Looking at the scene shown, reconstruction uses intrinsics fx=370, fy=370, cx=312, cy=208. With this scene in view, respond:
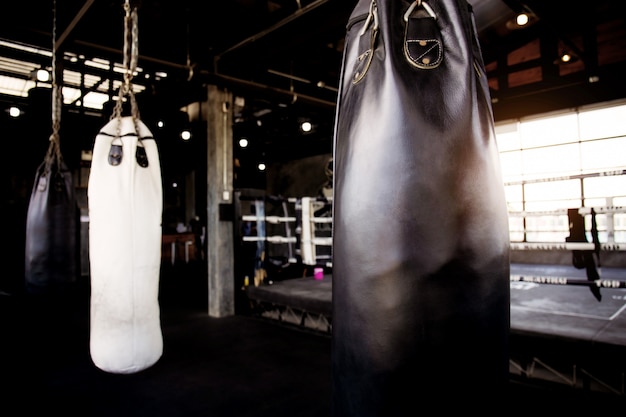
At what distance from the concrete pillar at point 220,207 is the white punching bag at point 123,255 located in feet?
10.6

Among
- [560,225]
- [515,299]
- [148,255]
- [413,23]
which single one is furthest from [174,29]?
[560,225]

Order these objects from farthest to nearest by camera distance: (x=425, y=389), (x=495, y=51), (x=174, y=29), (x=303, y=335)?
(x=495, y=51)
(x=174, y=29)
(x=303, y=335)
(x=425, y=389)

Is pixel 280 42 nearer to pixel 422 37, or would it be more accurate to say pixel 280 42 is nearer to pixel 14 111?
pixel 422 37

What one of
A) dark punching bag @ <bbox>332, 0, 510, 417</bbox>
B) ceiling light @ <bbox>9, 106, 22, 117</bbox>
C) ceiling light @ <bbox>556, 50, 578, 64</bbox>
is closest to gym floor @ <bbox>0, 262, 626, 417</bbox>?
dark punching bag @ <bbox>332, 0, 510, 417</bbox>

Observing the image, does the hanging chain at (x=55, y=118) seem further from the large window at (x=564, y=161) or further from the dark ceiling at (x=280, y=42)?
the large window at (x=564, y=161)

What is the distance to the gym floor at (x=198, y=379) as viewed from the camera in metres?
2.21

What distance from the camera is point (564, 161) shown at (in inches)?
271

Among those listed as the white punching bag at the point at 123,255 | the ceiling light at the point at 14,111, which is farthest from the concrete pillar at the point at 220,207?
the ceiling light at the point at 14,111

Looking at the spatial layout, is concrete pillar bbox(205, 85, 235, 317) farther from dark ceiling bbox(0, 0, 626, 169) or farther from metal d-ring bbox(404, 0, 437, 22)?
metal d-ring bbox(404, 0, 437, 22)

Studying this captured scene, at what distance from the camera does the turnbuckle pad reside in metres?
0.57

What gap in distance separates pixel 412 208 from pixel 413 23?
1.01ft

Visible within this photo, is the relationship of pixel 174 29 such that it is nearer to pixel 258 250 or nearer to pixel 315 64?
pixel 315 64

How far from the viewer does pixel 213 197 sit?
4785 mm

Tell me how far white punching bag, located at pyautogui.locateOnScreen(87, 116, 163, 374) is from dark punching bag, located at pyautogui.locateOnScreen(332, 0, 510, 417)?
109 centimetres
